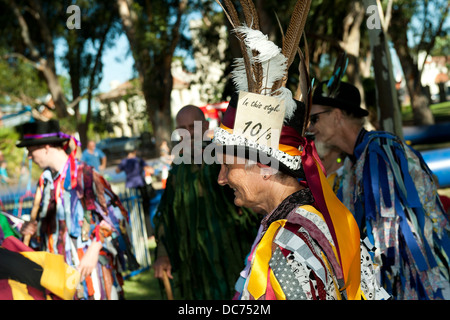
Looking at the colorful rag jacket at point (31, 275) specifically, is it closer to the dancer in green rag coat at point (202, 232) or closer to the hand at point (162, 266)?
the hand at point (162, 266)

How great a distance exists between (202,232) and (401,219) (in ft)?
5.44

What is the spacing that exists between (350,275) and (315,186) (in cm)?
36

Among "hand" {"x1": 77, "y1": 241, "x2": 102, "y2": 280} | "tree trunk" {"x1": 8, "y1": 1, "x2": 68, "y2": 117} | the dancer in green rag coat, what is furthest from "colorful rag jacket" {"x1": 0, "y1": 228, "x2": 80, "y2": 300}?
"tree trunk" {"x1": 8, "y1": 1, "x2": 68, "y2": 117}

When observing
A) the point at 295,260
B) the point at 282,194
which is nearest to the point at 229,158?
the point at 282,194

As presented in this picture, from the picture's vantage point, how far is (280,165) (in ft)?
6.17

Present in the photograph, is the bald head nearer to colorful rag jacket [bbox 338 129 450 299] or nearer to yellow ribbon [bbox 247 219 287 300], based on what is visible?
colorful rag jacket [bbox 338 129 450 299]

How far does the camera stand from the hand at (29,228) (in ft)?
12.3

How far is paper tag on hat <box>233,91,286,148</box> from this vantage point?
1847 mm

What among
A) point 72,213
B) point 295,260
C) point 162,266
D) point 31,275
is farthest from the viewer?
point 162,266

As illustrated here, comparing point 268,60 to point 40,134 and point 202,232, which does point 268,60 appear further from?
point 40,134

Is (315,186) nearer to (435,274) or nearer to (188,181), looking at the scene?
(435,274)

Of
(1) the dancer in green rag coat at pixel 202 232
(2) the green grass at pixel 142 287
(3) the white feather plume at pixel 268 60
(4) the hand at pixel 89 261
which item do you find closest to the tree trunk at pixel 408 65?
(2) the green grass at pixel 142 287

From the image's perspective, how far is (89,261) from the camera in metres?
3.58

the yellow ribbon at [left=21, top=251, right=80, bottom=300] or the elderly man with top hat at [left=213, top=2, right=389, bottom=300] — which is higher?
the elderly man with top hat at [left=213, top=2, right=389, bottom=300]
